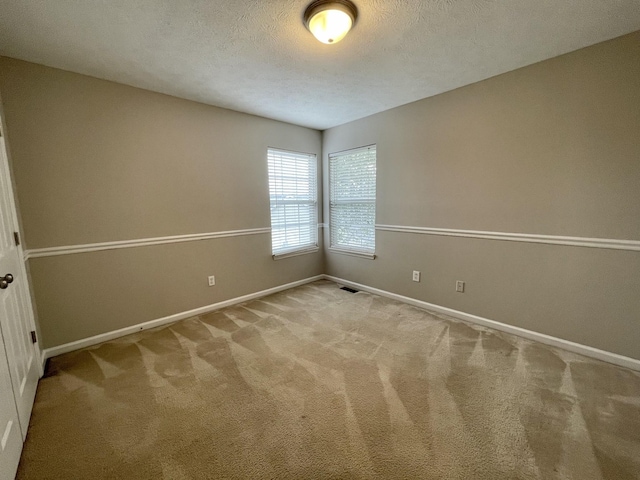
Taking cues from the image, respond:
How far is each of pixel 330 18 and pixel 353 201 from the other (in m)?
2.46

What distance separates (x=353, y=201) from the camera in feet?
12.6

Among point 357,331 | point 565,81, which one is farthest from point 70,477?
point 565,81

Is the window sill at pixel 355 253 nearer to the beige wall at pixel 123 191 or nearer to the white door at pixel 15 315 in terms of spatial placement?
the beige wall at pixel 123 191

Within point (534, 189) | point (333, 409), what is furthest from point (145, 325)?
point (534, 189)

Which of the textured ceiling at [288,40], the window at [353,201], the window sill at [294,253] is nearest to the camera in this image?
the textured ceiling at [288,40]

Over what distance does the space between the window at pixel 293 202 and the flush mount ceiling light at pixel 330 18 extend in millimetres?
2072

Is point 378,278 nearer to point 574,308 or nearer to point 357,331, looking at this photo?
point 357,331

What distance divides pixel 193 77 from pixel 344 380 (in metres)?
2.84

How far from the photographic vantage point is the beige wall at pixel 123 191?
2.10 metres

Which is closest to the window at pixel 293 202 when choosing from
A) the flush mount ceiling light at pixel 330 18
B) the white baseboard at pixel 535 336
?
the white baseboard at pixel 535 336

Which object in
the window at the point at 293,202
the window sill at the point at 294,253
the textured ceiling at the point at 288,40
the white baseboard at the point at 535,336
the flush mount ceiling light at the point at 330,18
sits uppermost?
the textured ceiling at the point at 288,40

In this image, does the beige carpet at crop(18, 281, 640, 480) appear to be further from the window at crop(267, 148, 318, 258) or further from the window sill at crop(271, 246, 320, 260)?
the window at crop(267, 148, 318, 258)

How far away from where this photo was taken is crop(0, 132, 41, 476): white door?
1.41m

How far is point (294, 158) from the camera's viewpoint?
3879mm
